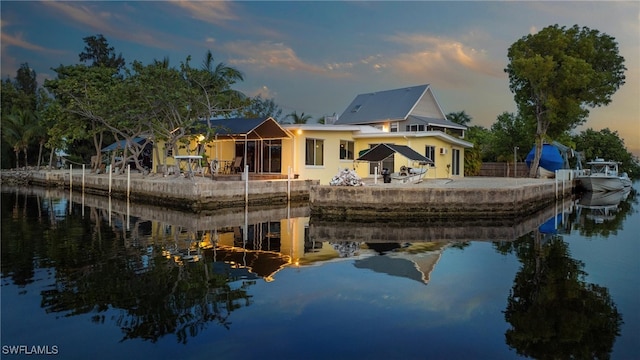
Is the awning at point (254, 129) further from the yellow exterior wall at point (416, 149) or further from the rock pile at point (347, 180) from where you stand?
the rock pile at point (347, 180)

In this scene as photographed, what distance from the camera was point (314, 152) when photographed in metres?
25.8

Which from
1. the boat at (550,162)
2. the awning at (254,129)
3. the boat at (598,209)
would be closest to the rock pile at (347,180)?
the awning at (254,129)

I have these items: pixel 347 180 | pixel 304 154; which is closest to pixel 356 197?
pixel 347 180

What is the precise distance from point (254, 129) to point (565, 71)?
2135 centimetres

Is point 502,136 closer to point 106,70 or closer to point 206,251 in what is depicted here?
point 106,70

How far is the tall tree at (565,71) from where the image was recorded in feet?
103

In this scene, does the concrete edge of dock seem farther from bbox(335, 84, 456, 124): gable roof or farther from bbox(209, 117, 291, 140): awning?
bbox(335, 84, 456, 124): gable roof

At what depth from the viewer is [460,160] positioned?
32.3 metres

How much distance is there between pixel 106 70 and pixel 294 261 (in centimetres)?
2437

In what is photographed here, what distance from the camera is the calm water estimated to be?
19.5 ft

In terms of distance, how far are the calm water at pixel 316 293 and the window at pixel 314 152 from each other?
424 inches

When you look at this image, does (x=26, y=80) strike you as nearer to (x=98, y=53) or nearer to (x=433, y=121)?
(x=98, y=53)

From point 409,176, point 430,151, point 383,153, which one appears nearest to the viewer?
point 383,153

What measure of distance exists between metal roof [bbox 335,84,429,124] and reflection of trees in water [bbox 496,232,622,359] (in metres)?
26.9
